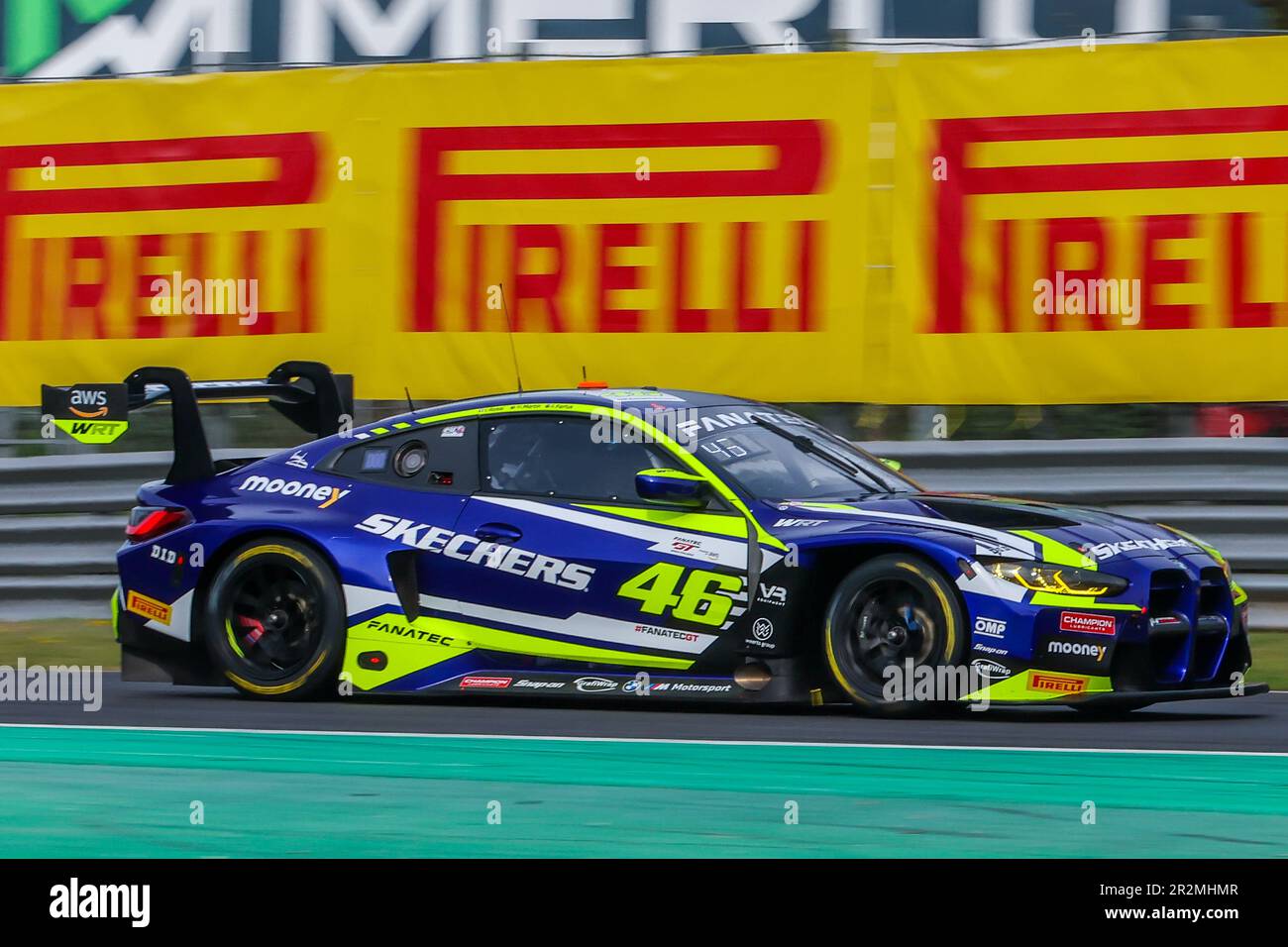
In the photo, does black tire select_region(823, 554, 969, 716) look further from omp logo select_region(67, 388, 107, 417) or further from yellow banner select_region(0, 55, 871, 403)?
yellow banner select_region(0, 55, 871, 403)

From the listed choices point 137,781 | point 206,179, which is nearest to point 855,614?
point 137,781

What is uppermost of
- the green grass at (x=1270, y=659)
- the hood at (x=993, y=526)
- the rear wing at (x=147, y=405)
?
the rear wing at (x=147, y=405)

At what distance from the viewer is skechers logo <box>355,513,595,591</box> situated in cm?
804

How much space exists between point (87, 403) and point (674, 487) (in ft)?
9.56

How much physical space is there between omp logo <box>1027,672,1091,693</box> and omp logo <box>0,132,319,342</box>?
19.6ft

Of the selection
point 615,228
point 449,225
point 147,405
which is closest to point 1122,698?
point 147,405

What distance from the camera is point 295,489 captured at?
8.71m

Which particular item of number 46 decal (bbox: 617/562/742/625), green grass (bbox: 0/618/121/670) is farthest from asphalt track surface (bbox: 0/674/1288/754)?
green grass (bbox: 0/618/121/670)

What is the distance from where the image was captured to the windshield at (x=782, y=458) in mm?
8078

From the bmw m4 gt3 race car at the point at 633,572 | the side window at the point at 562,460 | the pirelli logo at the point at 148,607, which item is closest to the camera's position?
the bmw m4 gt3 race car at the point at 633,572

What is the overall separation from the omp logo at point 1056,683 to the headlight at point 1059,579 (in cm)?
29

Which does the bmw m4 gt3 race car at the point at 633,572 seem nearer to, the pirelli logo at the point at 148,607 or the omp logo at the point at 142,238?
the pirelli logo at the point at 148,607

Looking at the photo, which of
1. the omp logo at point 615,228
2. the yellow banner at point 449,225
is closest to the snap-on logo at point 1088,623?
the yellow banner at point 449,225

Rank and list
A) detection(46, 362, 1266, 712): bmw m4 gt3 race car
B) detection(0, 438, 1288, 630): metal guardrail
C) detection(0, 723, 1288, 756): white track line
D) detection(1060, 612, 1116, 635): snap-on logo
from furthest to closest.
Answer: detection(0, 438, 1288, 630): metal guardrail → detection(46, 362, 1266, 712): bmw m4 gt3 race car → detection(1060, 612, 1116, 635): snap-on logo → detection(0, 723, 1288, 756): white track line
